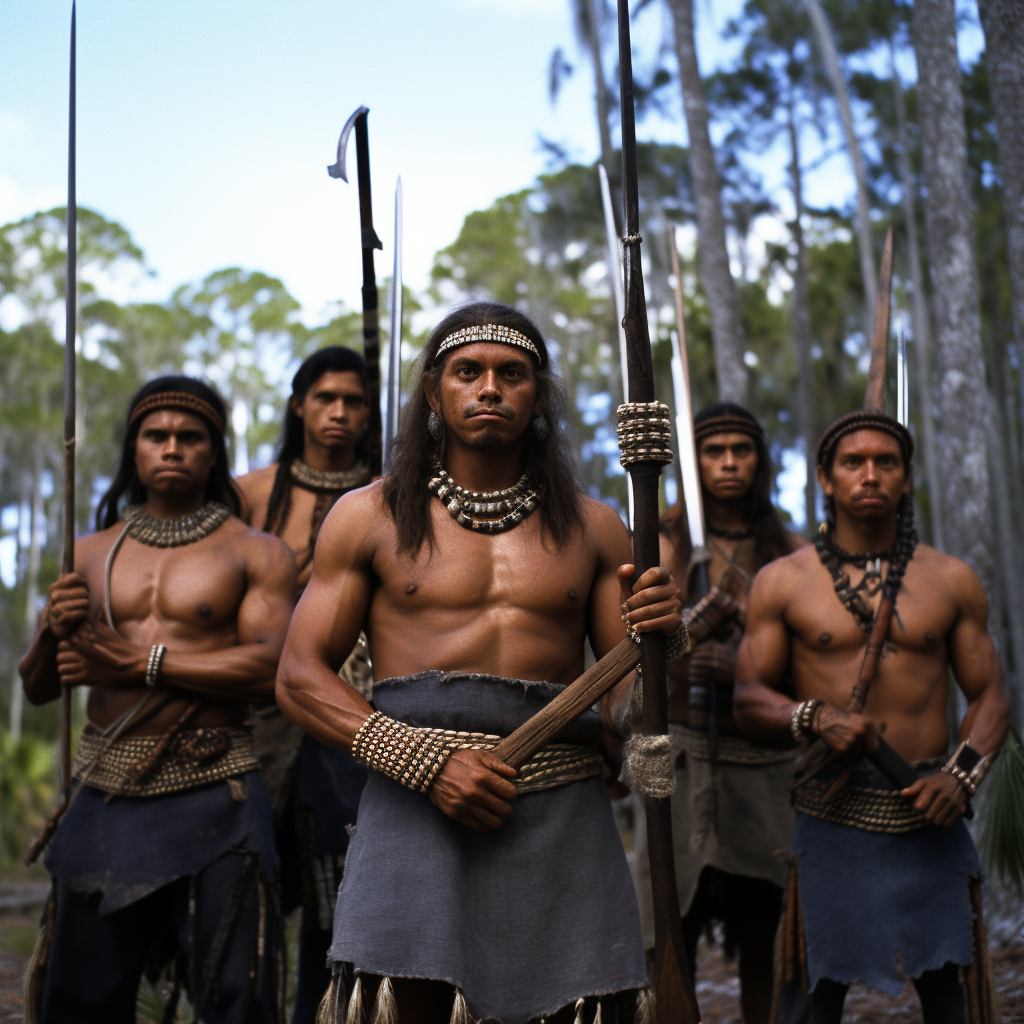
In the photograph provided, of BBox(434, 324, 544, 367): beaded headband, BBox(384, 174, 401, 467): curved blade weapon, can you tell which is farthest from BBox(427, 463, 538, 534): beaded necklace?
BBox(384, 174, 401, 467): curved blade weapon

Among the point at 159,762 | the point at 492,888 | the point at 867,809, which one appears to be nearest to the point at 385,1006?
the point at 492,888

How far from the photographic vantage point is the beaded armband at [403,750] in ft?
8.30

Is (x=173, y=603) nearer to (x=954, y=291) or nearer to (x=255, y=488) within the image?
(x=255, y=488)

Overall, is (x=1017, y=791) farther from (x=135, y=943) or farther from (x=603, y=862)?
(x=135, y=943)

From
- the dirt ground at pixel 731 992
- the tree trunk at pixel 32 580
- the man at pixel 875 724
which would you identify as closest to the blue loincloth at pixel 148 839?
the man at pixel 875 724

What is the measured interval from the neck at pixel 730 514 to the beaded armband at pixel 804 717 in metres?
1.47

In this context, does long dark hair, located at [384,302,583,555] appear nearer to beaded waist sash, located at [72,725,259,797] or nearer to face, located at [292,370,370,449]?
beaded waist sash, located at [72,725,259,797]

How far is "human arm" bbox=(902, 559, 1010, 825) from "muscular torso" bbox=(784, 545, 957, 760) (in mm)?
36

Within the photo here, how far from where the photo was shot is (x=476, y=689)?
2678mm

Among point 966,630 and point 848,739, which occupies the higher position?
point 966,630

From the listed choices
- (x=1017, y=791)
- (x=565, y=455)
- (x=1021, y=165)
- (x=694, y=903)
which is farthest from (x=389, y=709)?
(x=1021, y=165)

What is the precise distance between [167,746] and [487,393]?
66.0 inches

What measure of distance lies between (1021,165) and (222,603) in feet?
15.3

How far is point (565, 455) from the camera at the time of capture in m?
3.06
